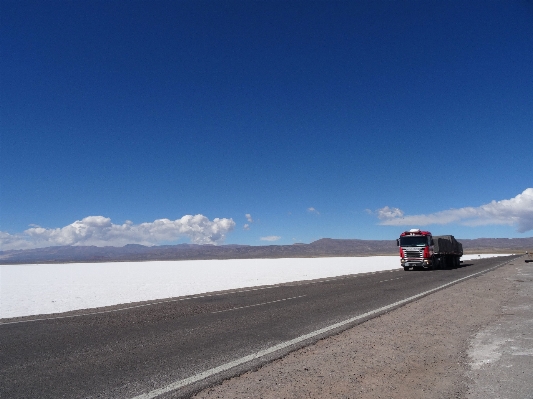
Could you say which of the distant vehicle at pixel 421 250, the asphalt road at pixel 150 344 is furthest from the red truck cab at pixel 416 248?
the asphalt road at pixel 150 344

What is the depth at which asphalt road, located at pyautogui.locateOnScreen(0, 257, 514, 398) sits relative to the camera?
5734mm

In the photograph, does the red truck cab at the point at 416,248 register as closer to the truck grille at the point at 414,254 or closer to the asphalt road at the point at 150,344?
the truck grille at the point at 414,254

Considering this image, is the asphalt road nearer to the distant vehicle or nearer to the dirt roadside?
the dirt roadside

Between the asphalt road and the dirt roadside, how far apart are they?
0.53 meters

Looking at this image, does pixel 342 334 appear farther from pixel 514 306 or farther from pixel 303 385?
pixel 514 306

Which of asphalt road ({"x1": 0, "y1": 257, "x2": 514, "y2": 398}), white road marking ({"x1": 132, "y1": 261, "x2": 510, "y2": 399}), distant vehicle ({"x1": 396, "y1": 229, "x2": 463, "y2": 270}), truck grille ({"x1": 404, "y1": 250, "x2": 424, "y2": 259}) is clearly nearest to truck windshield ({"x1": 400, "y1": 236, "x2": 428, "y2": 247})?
distant vehicle ({"x1": 396, "y1": 229, "x2": 463, "y2": 270})

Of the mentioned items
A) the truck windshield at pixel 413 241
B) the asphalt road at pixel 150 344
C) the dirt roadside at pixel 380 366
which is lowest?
the dirt roadside at pixel 380 366

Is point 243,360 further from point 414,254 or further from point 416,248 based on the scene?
point 416,248

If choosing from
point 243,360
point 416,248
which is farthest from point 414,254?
point 243,360

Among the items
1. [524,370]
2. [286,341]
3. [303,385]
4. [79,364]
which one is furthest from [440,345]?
[79,364]

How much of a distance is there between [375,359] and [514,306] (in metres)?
8.49

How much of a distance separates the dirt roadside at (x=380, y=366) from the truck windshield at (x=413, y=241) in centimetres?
2477

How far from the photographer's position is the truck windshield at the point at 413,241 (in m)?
34.0

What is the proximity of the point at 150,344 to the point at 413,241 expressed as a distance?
30967 mm
